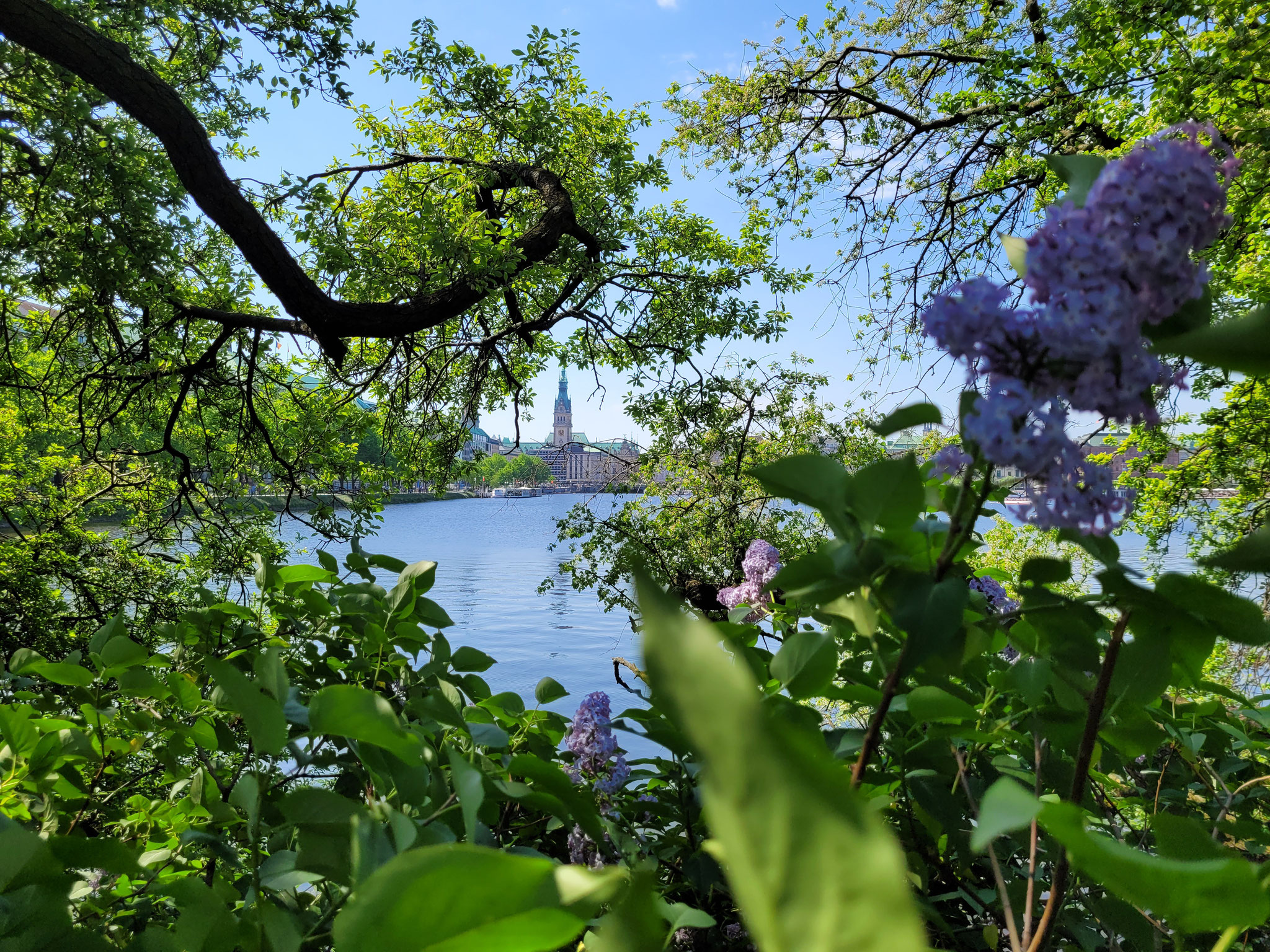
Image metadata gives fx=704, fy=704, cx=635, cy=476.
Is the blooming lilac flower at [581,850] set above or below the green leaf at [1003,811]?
below

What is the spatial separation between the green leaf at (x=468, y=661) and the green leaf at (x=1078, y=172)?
0.72m

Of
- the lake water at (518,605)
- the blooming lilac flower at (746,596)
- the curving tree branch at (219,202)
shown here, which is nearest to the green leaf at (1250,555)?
the blooming lilac flower at (746,596)

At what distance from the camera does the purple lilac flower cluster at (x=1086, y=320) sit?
0.35 meters

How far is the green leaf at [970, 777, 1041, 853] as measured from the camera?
0.18 m

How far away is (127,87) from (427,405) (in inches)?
144

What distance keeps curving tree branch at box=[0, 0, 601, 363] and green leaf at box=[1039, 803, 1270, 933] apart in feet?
12.8

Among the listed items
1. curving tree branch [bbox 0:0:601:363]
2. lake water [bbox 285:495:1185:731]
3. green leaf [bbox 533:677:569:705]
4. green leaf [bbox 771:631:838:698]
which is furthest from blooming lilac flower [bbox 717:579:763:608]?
curving tree branch [bbox 0:0:601:363]

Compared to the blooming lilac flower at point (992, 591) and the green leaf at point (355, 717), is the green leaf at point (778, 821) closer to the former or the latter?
the green leaf at point (355, 717)

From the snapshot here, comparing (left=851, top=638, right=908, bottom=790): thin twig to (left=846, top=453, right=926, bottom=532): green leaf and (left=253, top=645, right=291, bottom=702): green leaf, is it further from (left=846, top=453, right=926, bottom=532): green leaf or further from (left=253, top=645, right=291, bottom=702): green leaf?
(left=253, top=645, right=291, bottom=702): green leaf

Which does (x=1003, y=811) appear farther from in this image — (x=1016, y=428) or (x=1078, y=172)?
(x=1078, y=172)

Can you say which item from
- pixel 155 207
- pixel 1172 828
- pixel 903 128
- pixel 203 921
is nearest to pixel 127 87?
pixel 155 207

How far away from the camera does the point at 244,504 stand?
6293 mm

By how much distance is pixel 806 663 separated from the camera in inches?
22.0

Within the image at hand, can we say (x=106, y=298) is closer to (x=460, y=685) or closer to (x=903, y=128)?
(x=460, y=685)
